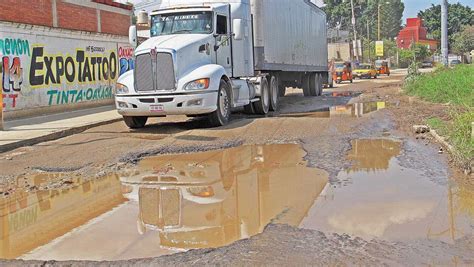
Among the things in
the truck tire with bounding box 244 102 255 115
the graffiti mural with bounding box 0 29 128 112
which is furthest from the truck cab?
the graffiti mural with bounding box 0 29 128 112

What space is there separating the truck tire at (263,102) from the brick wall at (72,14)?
7.13 meters

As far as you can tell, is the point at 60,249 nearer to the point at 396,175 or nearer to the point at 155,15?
the point at 396,175

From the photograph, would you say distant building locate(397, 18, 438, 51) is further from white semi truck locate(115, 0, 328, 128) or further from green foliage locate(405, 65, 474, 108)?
white semi truck locate(115, 0, 328, 128)

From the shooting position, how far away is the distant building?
9396 centimetres

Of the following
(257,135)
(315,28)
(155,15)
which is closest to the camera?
(257,135)

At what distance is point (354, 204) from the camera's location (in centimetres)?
612

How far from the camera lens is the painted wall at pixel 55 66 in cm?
1545

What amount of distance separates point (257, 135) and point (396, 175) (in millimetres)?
4339

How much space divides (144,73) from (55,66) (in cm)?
626

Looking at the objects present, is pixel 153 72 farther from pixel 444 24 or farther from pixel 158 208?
pixel 444 24

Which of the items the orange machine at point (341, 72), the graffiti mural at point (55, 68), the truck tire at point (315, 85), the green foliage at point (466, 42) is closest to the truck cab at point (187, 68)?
the graffiti mural at point (55, 68)

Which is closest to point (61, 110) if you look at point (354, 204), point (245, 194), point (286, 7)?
point (286, 7)

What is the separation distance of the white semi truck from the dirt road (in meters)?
1.52

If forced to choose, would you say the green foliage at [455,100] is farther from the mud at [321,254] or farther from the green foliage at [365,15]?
the green foliage at [365,15]
